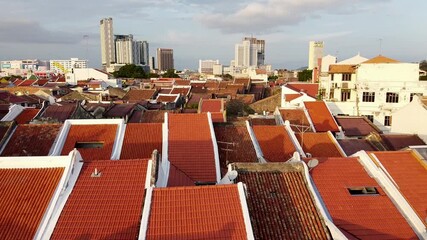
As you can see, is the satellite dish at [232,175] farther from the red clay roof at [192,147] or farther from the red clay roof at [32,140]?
the red clay roof at [32,140]

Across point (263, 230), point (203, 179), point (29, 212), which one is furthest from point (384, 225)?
point (29, 212)

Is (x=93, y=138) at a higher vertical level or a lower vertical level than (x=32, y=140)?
higher

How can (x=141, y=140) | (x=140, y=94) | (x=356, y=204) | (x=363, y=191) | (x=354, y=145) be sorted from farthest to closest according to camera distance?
1. (x=140, y=94)
2. (x=354, y=145)
3. (x=141, y=140)
4. (x=363, y=191)
5. (x=356, y=204)

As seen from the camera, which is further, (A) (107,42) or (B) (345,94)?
(A) (107,42)

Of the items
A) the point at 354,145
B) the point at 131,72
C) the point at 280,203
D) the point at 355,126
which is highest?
the point at 131,72

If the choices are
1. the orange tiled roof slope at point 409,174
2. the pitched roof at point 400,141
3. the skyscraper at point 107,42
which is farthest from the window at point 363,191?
the skyscraper at point 107,42

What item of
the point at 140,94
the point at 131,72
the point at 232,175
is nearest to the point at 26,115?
the point at 232,175

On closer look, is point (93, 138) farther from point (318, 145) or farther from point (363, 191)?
point (363, 191)
